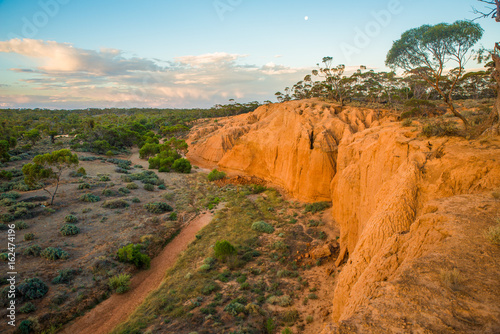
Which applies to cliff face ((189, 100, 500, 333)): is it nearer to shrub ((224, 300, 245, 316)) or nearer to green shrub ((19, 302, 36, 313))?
shrub ((224, 300, 245, 316))

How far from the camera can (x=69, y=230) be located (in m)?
17.6

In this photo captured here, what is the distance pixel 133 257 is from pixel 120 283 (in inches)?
76.1

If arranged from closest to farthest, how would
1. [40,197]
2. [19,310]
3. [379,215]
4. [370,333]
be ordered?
1. [370,333]
2. [379,215]
3. [19,310]
4. [40,197]

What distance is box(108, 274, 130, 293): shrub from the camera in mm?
13819

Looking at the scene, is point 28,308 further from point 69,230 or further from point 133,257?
point 69,230

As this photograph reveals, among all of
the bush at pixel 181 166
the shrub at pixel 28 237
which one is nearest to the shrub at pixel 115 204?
the shrub at pixel 28 237

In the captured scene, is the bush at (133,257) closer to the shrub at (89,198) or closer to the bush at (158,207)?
the bush at (158,207)

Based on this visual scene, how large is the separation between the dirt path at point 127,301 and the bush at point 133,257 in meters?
0.53

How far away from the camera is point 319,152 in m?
23.5

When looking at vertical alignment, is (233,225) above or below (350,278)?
below

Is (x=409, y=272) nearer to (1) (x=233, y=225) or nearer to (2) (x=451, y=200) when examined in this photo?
(2) (x=451, y=200)

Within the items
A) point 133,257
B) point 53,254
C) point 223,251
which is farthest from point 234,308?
point 53,254

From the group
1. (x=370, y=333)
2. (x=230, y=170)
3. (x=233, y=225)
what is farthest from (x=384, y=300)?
(x=230, y=170)

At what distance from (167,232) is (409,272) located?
18.9m
